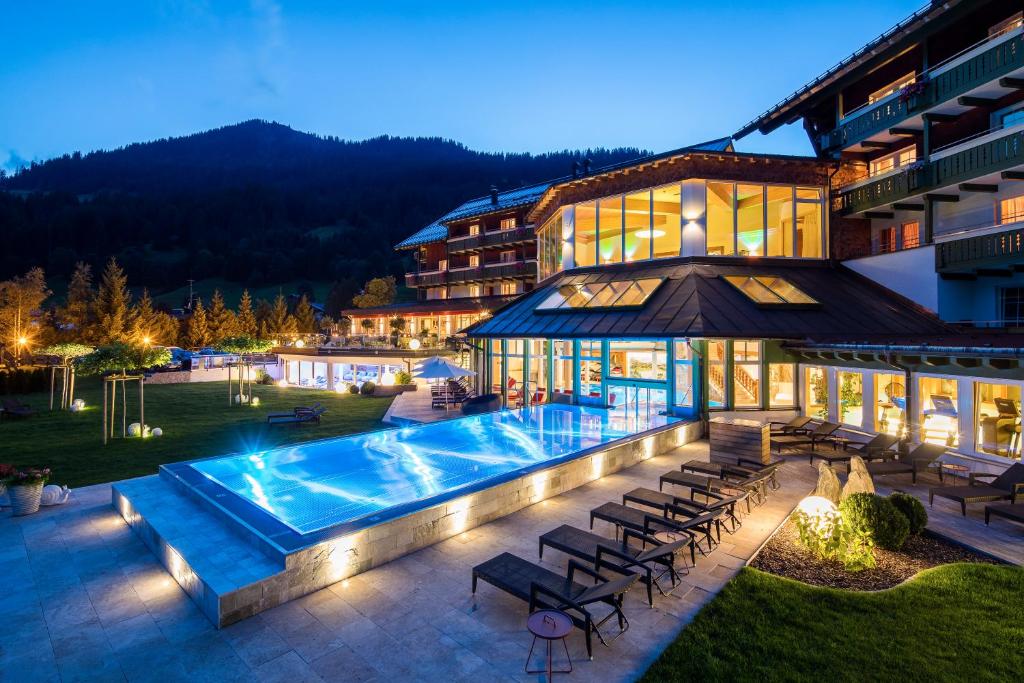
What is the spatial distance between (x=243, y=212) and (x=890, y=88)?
449ft

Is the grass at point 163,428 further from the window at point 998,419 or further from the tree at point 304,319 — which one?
the tree at point 304,319

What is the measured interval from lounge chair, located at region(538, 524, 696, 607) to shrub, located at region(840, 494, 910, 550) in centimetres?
238

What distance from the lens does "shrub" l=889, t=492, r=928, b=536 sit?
7242 millimetres

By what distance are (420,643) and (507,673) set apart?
979 mm

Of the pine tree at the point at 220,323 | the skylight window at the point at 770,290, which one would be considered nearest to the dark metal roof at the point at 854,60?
the skylight window at the point at 770,290

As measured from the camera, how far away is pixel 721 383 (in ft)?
50.9

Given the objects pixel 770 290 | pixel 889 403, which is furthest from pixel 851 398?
pixel 770 290

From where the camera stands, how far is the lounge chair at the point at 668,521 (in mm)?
6711

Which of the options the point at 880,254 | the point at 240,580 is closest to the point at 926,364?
the point at 880,254

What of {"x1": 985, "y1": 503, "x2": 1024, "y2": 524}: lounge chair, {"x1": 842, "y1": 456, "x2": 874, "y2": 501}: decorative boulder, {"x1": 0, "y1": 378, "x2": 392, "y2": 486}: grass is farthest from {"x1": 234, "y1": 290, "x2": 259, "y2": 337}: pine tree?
{"x1": 985, "y1": 503, "x2": 1024, "y2": 524}: lounge chair

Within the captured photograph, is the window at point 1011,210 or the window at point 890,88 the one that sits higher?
the window at point 890,88

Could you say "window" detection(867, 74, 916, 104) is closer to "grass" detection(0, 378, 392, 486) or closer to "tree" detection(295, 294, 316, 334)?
"grass" detection(0, 378, 392, 486)

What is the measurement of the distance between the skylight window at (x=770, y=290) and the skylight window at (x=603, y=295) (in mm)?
2547

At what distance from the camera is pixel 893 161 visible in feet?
59.6
